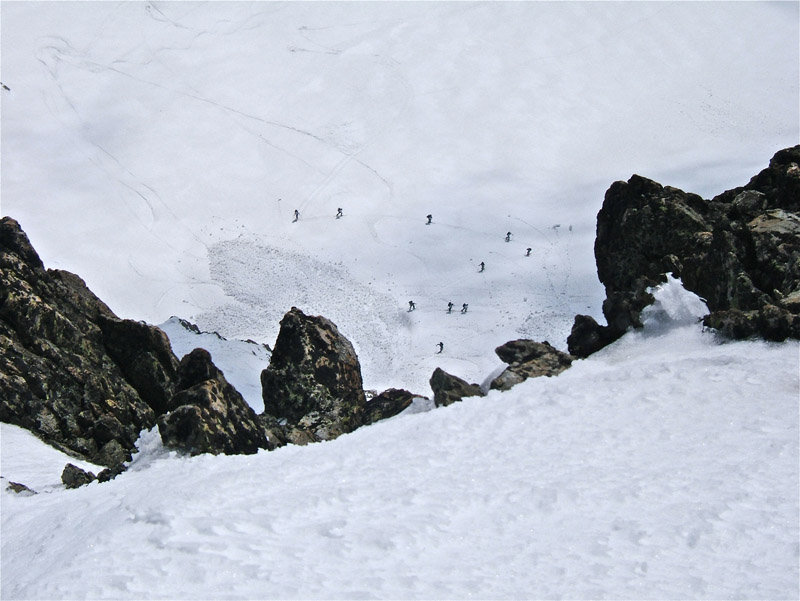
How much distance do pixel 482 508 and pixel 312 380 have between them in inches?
413

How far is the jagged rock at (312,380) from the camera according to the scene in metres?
23.7

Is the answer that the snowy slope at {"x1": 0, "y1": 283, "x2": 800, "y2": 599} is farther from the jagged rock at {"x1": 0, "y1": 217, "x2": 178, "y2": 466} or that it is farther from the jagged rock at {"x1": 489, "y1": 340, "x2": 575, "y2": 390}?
the jagged rock at {"x1": 0, "y1": 217, "x2": 178, "y2": 466}

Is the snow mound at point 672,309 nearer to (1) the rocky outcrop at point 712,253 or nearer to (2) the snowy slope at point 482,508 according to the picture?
(1) the rocky outcrop at point 712,253

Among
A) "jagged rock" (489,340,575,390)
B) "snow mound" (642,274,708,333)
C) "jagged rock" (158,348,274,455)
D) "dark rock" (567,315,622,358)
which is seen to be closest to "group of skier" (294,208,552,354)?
"dark rock" (567,315,622,358)

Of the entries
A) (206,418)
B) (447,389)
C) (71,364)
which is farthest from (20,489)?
(447,389)

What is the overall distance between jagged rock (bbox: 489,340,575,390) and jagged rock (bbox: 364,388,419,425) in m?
1.98

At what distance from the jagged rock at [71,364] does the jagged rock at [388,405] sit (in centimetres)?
610

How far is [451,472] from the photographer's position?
16.1 meters

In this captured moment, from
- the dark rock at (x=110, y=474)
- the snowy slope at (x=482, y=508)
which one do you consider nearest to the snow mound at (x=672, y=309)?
the snowy slope at (x=482, y=508)

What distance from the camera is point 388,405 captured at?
21562 millimetres

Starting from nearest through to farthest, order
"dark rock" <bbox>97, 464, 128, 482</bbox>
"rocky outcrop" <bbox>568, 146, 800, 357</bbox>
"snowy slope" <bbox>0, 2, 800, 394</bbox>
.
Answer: "dark rock" <bbox>97, 464, 128, 482</bbox>
"rocky outcrop" <bbox>568, 146, 800, 357</bbox>
"snowy slope" <bbox>0, 2, 800, 394</bbox>

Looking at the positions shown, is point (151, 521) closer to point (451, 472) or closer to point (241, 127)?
point (451, 472)

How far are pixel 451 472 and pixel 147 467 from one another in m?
6.19

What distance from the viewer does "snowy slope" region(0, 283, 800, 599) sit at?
12.3 m
